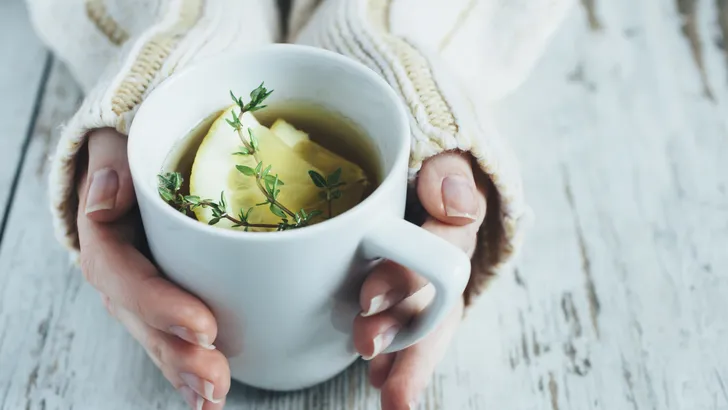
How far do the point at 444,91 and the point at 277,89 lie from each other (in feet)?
0.34

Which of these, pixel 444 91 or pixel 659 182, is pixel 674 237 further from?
pixel 444 91

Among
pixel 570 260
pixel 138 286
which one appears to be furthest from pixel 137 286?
pixel 570 260

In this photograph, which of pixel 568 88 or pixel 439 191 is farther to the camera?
pixel 568 88

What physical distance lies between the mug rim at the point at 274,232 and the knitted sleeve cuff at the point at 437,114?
2.2 inches

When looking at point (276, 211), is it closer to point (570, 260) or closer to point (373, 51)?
point (373, 51)

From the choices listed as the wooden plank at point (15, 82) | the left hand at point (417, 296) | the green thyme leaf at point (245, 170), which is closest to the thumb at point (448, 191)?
the left hand at point (417, 296)

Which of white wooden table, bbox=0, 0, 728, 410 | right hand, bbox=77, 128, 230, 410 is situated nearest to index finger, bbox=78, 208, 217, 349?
right hand, bbox=77, 128, 230, 410

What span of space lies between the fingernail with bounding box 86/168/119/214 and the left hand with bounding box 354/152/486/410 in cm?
16

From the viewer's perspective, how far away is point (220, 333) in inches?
17.0

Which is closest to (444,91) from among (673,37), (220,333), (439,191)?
(439,191)

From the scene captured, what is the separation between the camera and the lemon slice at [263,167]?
405mm

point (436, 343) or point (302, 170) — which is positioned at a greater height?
point (302, 170)

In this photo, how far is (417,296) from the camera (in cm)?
43

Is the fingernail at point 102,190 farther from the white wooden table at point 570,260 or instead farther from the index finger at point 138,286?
the white wooden table at point 570,260
